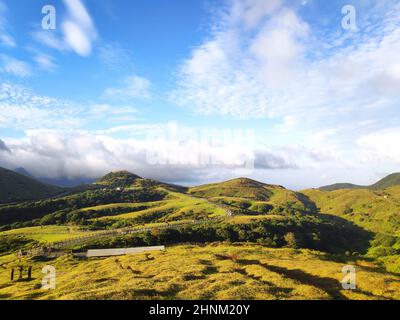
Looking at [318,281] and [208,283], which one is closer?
[208,283]

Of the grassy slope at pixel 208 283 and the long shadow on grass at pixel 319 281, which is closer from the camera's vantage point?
the grassy slope at pixel 208 283

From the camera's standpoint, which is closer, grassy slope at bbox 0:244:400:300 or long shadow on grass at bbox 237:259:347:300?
grassy slope at bbox 0:244:400:300

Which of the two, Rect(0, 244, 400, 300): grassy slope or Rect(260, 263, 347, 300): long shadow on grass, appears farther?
Rect(260, 263, 347, 300): long shadow on grass

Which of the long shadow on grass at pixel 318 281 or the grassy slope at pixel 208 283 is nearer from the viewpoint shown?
the grassy slope at pixel 208 283

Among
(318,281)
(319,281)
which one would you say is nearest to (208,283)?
(318,281)

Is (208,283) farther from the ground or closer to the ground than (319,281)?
farther from the ground

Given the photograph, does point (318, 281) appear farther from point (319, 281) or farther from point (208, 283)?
point (208, 283)

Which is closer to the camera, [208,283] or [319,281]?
[208,283]
